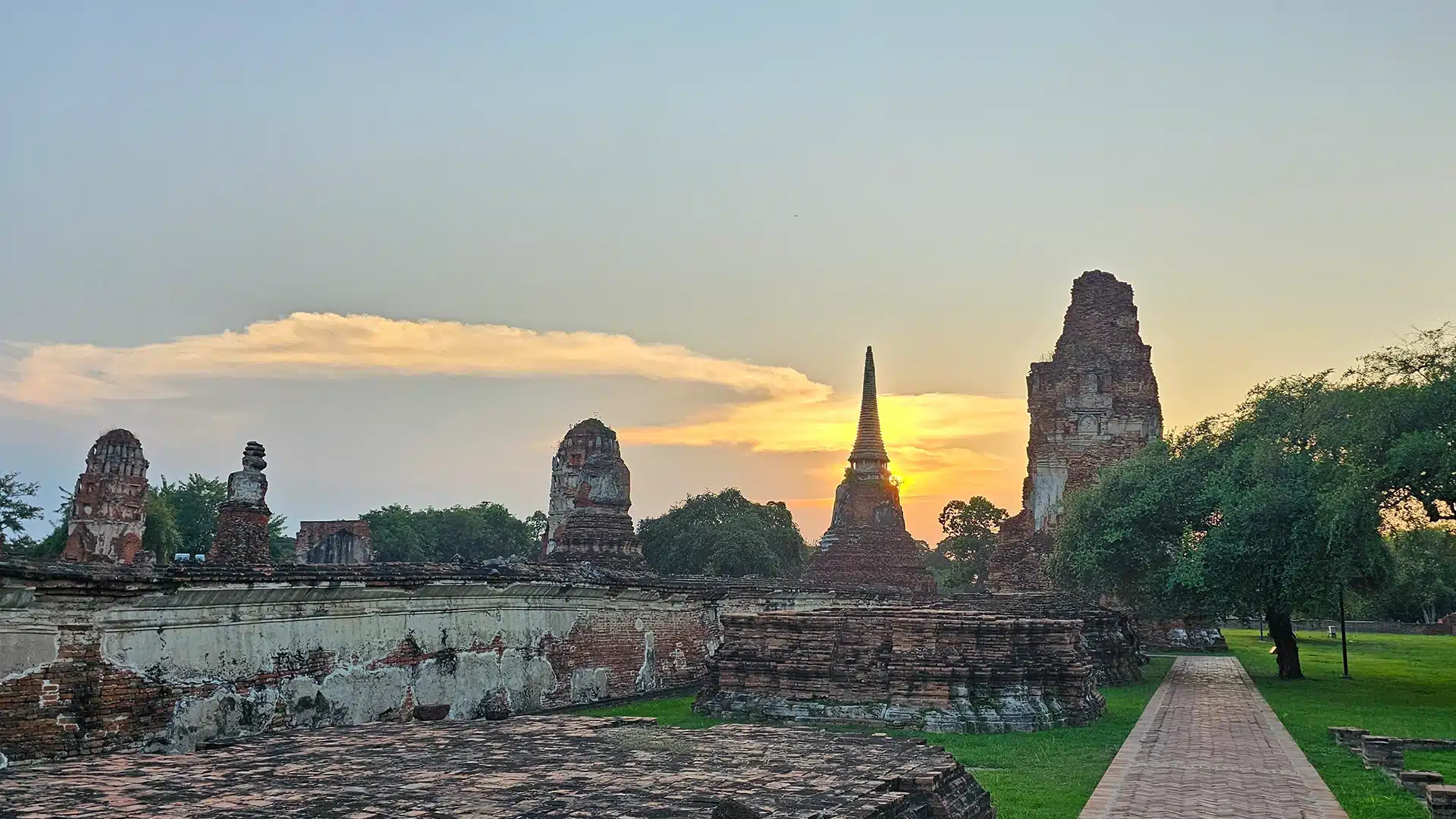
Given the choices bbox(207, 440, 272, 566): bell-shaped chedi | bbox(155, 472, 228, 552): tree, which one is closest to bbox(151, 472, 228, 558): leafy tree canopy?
bbox(155, 472, 228, 552): tree

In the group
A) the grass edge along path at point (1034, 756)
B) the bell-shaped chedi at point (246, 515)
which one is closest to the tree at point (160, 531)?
the bell-shaped chedi at point (246, 515)

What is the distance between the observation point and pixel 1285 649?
2400 cm

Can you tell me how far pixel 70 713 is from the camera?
8.66m

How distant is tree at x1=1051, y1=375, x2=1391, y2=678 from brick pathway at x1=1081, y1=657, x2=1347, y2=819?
10.3 feet

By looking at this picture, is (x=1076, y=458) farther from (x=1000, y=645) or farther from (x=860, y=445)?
(x=1000, y=645)

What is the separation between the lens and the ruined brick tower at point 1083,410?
37.2m

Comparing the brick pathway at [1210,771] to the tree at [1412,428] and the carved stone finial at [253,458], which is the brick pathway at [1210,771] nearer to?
the tree at [1412,428]

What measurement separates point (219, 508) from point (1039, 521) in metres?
26.6

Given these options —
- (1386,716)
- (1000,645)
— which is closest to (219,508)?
(1000,645)

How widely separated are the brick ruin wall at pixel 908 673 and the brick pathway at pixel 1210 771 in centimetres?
112

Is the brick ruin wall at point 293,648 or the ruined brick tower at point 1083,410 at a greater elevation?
the ruined brick tower at point 1083,410

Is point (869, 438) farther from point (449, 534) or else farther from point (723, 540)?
point (449, 534)

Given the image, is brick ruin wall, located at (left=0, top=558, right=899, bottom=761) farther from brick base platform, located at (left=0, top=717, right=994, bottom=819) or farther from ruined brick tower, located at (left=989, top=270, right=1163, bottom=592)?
ruined brick tower, located at (left=989, top=270, right=1163, bottom=592)

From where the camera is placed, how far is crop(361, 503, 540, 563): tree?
62781mm
